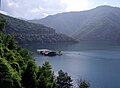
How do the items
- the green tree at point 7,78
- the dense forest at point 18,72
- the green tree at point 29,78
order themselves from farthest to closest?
1. the green tree at point 29,78
2. the dense forest at point 18,72
3. the green tree at point 7,78

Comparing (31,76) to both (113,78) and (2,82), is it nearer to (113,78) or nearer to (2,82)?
(2,82)

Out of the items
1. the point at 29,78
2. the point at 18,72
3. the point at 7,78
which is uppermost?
the point at 18,72

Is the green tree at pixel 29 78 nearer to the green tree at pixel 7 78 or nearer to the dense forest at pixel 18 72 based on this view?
the dense forest at pixel 18 72

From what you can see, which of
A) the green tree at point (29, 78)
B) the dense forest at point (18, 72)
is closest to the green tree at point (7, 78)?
the dense forest at point (18, 72)

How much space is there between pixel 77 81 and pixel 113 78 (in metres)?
20.6

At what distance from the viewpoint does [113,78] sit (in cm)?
11150

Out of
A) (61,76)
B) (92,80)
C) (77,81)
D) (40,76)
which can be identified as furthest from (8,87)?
(92,80)

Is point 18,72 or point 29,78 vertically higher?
point 18,72

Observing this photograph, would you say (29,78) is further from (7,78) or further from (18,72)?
(7,78)

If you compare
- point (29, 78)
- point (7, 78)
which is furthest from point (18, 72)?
point (7, 78)

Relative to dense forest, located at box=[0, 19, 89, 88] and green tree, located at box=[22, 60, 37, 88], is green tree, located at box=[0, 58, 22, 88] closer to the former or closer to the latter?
dense forest, located at box=[0, 19, 89, 88]

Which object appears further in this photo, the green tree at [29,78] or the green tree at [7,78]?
the green tree at [29,78]

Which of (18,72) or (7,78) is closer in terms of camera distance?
(7,78)

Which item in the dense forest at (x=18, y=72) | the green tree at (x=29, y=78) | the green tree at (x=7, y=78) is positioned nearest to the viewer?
the green tree at (x=7, y=78)
